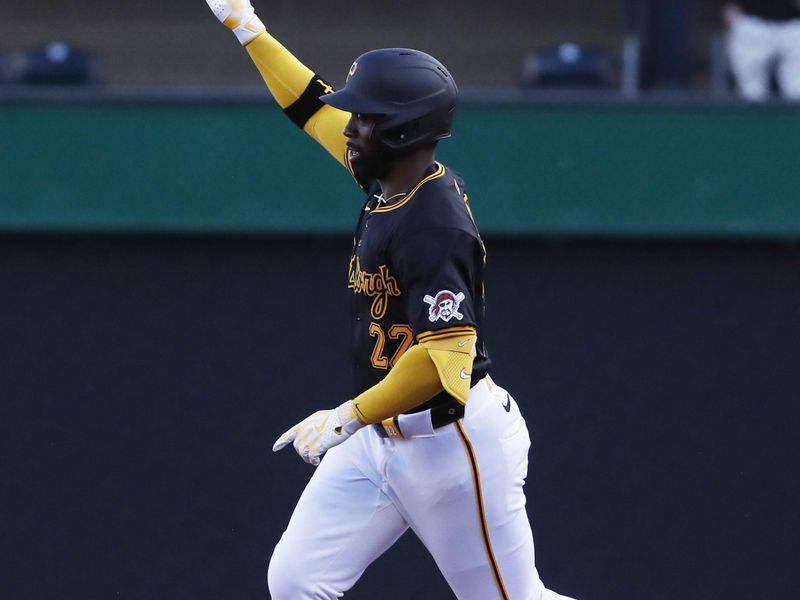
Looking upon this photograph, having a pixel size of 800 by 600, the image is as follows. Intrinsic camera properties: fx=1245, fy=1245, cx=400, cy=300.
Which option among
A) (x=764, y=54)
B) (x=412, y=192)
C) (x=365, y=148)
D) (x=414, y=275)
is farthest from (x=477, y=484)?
(x=764, y=54)

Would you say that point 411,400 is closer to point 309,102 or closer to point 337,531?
point 337,531

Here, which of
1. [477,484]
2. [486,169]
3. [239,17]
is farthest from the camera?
[486,169]

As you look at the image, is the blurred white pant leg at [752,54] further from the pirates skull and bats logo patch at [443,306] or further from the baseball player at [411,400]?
the pirates skull and bats logo patch at [443,306]

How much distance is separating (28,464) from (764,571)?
8.80 feet

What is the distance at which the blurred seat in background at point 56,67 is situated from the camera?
555cm

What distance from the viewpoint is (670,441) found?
4.48 meters

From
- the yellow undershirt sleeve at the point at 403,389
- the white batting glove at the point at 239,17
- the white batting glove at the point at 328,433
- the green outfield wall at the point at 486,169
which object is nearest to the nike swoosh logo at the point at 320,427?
the white batting glove at the point at 328,433

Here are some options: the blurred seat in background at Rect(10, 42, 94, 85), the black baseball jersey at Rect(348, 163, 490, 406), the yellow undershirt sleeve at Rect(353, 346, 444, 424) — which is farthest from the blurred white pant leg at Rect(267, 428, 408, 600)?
the blurred seat in background at Rect(10, 42, 94, 85)

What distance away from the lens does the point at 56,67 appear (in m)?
5.61

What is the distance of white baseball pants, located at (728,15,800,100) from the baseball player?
239cm

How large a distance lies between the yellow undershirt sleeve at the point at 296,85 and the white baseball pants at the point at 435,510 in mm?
882

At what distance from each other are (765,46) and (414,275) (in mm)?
2937

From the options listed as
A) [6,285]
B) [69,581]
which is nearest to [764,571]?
[69,581]

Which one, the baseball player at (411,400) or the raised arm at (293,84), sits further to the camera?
the raised arm at (293,84)
